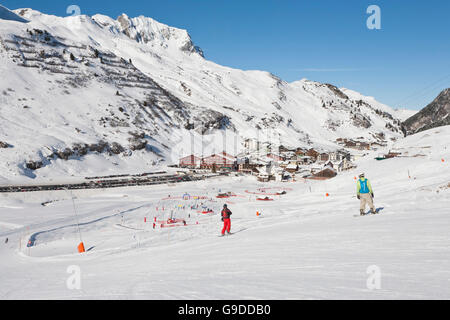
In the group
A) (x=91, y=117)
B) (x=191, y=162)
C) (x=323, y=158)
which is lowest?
(x=191, y=162)

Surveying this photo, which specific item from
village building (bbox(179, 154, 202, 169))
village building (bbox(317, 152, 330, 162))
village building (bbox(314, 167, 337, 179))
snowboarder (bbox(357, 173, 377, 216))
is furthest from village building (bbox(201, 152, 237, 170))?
snowboarder (bbox(357, 173, 377, 216))

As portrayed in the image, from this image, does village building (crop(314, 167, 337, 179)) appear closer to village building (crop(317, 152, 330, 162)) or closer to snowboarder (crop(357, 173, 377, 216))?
village building (crop(317, 152, 330, 162))

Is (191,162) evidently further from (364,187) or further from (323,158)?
(364,187)

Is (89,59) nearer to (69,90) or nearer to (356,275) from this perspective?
(69,90)

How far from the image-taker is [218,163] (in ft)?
263

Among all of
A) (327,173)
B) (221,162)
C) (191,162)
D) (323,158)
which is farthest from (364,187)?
(323,158)

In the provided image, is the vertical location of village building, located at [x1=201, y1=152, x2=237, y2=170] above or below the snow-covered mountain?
below

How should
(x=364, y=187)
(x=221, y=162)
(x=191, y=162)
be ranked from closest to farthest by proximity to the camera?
(x=364, y=187)
(x=221, y=162)
(x=191, y=162)

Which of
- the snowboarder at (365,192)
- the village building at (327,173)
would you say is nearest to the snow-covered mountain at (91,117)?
the village building at (327,173)

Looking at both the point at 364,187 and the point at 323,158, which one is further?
the point at 323,158

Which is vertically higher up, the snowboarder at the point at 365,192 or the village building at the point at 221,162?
the village building at the point at 221,162

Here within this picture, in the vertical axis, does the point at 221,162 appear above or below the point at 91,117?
below

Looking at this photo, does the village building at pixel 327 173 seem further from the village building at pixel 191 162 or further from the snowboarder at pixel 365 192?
the snowboarder at pixel 365 192
